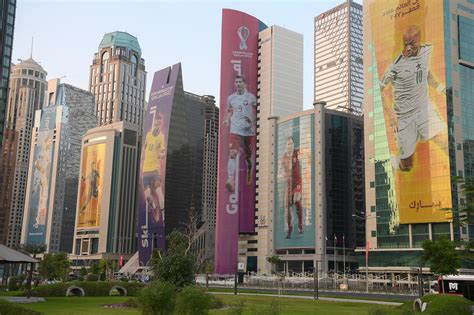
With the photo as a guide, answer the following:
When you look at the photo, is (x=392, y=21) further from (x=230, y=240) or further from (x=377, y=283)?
(x=230, y=240)

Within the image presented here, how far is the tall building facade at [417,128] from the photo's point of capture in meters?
122

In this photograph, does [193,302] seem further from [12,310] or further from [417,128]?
[417,128]

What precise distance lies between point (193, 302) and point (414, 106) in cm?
10732

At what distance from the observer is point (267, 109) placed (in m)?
190

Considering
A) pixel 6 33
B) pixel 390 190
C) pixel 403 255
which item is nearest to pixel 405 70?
pixel 390 190

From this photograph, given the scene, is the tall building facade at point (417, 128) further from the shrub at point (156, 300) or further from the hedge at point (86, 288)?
the shrub at point (156, 300)

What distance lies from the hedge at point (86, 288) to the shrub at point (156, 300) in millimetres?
34994

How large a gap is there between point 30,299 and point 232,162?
125816 millimetres

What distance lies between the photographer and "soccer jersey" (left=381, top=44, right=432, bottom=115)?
126 m

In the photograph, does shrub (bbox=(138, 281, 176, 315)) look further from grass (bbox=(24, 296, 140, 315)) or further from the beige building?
the beige building

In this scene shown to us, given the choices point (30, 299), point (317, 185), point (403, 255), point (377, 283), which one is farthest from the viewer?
point (317, 185)

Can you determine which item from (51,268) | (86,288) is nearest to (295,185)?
(51,268)

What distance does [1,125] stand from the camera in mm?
116688

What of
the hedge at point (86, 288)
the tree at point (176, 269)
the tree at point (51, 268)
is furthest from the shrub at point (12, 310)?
the tree at point (51, 268)
